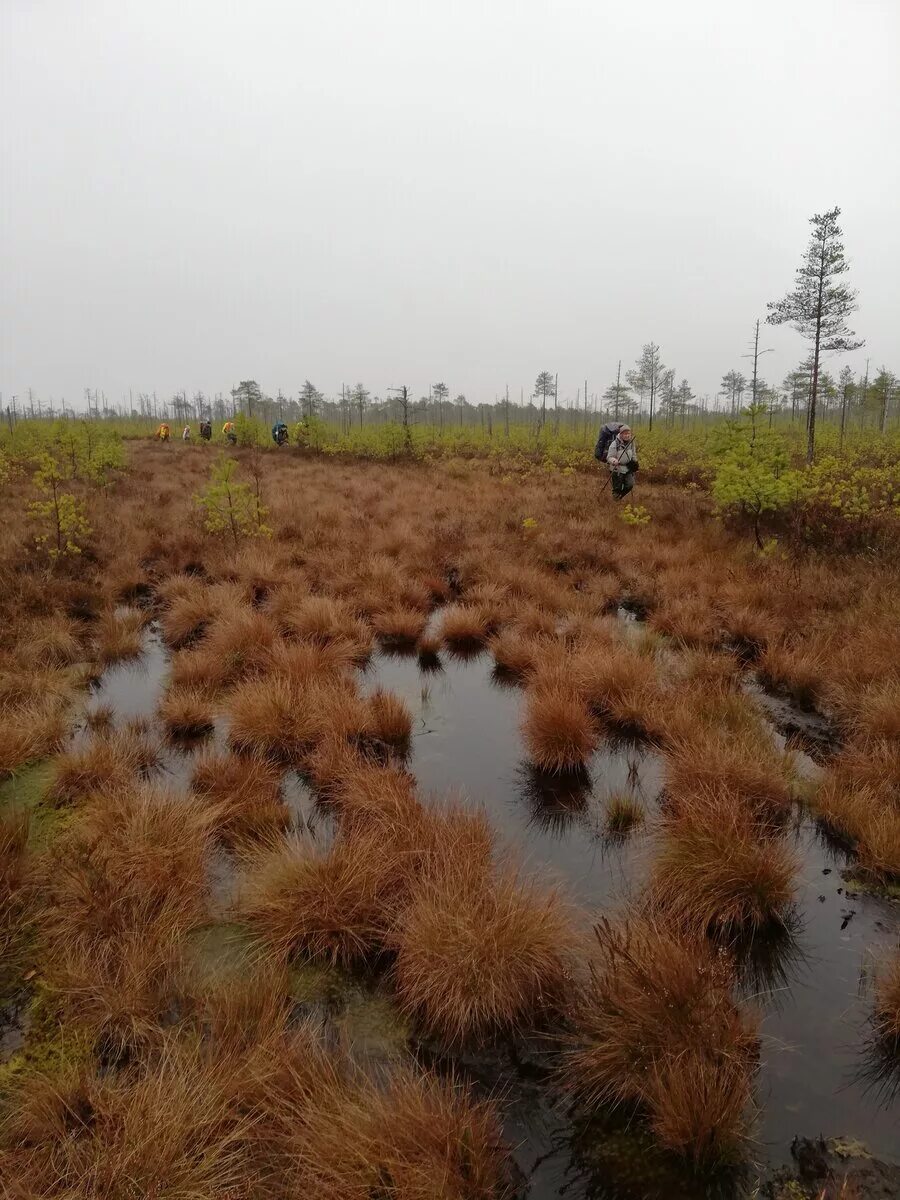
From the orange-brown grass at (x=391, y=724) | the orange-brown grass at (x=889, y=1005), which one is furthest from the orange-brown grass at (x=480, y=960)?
the orange-brown grass at (x=391, y=724)

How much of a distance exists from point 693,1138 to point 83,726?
4.78 m

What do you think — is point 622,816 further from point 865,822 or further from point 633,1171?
point 633,1171

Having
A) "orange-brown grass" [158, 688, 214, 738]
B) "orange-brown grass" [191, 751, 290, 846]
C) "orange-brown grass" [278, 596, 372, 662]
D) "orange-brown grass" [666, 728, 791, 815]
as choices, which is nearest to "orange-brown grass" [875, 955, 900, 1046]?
"orange-brown grass" [666, 728, 791, 815]

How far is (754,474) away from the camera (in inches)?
313

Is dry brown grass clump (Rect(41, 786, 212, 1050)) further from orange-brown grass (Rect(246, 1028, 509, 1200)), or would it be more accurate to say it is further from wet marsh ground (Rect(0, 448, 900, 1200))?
orange-brown grass (Rect(246, 1028, 509, 1200))

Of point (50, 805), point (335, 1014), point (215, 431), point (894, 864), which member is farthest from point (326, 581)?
point (215, 431)

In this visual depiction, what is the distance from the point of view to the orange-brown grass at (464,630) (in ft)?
21.4

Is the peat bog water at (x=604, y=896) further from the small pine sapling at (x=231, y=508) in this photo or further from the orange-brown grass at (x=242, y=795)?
the small pine sapling at (x=231, y=508)

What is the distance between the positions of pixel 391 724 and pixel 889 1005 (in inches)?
129

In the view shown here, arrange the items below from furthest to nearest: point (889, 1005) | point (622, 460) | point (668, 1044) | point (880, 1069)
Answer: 1. point (622, 460)
2. point (889, 1005)
3. point (880, 1069)
4. point (668, 1044)

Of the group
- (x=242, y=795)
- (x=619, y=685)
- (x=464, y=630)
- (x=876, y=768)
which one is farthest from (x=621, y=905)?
(x=464, y=630)

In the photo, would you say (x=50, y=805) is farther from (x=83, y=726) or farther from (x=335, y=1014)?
(x=335, y=1014)

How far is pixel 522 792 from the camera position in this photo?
3971 mm

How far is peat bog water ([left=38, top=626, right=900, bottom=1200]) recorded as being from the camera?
6.27 feet
